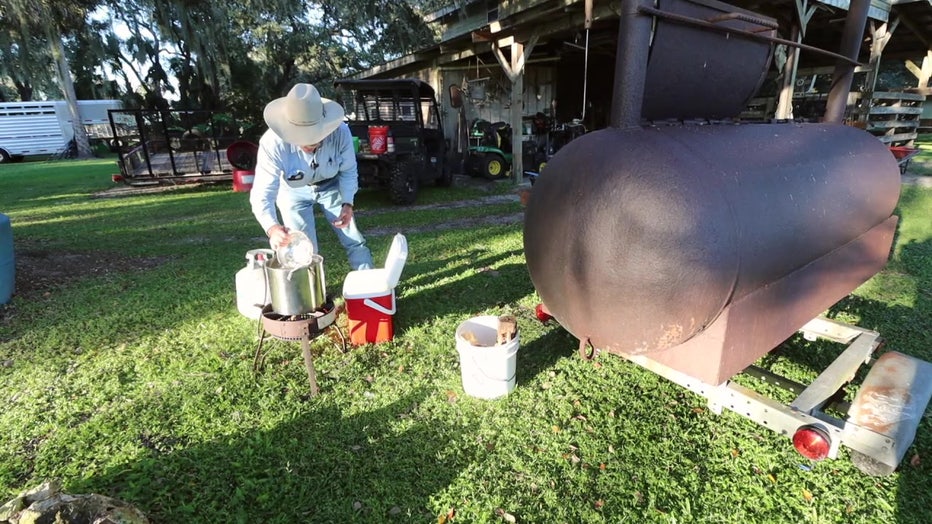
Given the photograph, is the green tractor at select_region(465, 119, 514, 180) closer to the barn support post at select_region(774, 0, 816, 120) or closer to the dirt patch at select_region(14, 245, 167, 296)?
the barn support post at select_region(774, 0, 816, 120)

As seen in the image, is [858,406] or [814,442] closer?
[814,442]

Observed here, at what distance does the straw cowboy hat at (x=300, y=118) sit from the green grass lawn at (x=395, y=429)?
5.09ft

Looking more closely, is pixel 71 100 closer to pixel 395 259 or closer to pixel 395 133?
pixel 395 133

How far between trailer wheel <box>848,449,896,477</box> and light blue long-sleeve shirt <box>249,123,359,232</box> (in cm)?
322

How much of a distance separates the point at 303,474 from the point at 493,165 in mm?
10097

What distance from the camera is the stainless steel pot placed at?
260 cm

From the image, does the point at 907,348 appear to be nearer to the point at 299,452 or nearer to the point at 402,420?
the point at 402,420

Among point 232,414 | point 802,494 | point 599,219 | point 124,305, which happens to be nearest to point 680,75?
point 599,219

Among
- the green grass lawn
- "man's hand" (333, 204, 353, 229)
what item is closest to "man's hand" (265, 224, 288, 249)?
"man's hand" (333, 204, 353, 229)

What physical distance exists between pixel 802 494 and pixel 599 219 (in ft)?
5.53

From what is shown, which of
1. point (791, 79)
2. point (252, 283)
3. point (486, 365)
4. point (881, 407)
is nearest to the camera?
point (881, 407)

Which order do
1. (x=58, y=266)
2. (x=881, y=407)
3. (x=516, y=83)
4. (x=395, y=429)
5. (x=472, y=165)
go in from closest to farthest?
(x=881, y=407) → (x=395, y=429) → (x=58, y=266) → (x=516, y=83) → (x=472, y=165)

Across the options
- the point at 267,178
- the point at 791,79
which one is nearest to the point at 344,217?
the point at 267,178

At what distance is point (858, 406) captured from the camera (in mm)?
2027
